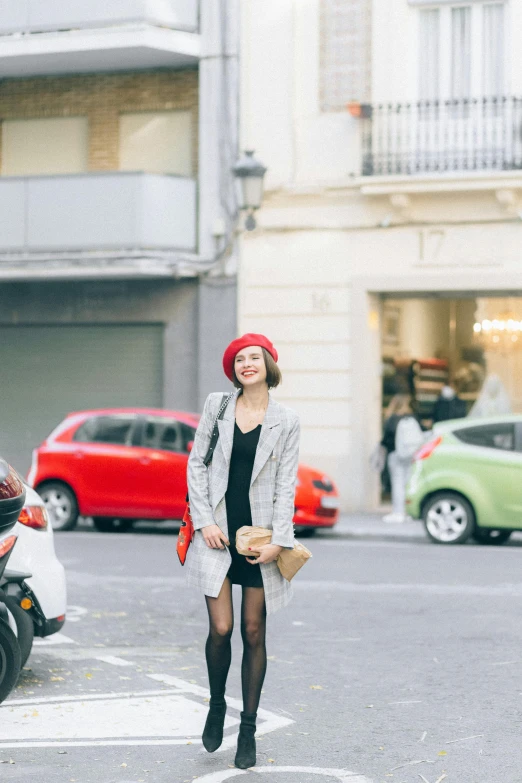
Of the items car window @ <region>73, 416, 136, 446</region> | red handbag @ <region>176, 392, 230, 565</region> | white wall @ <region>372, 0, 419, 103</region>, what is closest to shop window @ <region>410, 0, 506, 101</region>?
white wall @ <region>372, 0, 419, 103</region>

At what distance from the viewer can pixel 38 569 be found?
718 centimetres

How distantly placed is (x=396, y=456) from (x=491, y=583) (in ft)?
22.6

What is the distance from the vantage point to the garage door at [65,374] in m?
21.0

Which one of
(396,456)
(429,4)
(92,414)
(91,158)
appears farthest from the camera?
(91,158)

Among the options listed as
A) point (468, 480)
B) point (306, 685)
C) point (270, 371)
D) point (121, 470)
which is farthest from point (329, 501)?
point (270, 371)

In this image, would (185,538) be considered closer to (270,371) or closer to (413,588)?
(270,371)

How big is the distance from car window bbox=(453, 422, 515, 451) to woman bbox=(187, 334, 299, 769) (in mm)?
9637

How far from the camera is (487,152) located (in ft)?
61.7

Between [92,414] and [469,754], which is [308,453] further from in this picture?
[469,754]

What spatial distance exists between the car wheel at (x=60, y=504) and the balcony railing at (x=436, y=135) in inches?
257

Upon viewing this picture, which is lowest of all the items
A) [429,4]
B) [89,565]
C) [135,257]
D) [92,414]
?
[89,565]

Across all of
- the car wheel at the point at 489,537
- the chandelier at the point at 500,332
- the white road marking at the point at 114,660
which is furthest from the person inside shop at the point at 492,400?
the white road marking at the point at 114,660

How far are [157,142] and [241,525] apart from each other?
53.1 ft

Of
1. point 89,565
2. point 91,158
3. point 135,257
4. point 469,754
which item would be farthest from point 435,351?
point 469,754
